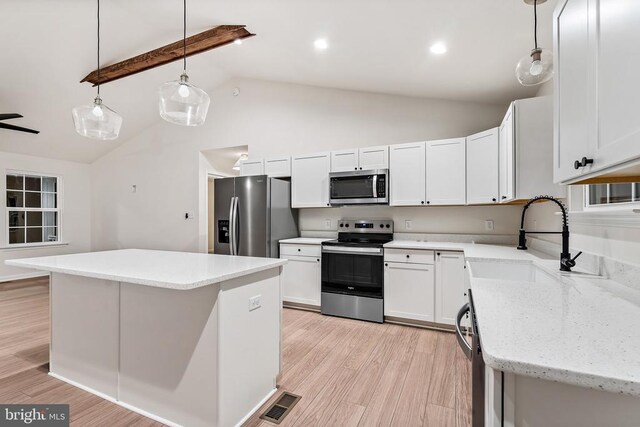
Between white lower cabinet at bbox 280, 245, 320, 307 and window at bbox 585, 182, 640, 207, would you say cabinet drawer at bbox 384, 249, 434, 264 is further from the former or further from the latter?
window at bbox 585, 182, 640, 207

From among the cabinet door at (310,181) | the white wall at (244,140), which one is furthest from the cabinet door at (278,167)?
the white wall at (244,140)

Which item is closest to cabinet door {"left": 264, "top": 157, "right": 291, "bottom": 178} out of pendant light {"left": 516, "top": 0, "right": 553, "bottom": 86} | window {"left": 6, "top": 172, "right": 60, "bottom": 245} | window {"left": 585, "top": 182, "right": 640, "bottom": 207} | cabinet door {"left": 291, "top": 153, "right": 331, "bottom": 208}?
cabinet door {"left": 291, "top": 153, "right": 331, "bottom": 208}

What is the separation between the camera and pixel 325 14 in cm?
251

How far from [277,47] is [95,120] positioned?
2.06 metres

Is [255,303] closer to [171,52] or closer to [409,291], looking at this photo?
[409,291]

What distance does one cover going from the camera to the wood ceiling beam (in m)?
3.38

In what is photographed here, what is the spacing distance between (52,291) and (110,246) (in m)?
4.85

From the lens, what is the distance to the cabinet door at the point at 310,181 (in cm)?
400

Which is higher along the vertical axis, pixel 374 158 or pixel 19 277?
pixel 374 158

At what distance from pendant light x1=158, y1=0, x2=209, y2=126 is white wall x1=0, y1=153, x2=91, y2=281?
5.57 m

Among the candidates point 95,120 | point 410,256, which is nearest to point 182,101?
point 95,120

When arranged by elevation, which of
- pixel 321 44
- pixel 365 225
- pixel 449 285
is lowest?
pixel 449 285

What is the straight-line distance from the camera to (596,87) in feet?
3.14

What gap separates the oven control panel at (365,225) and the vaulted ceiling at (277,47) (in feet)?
5.57
